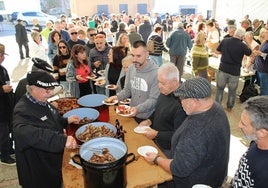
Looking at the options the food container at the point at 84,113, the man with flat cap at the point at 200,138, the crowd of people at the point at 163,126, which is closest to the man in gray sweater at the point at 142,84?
the crowd of people at the point at 163,126

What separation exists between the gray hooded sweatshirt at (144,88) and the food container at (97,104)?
35 centimetres

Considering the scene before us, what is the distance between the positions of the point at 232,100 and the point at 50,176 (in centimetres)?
414

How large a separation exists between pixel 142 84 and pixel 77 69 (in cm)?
193

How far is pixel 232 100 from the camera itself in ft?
17.4

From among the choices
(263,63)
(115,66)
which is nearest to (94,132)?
(115,66)

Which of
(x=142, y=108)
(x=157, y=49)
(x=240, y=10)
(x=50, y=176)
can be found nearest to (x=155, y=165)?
(x=142, y=108)

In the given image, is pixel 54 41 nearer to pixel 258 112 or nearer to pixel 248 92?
pixel 248 92

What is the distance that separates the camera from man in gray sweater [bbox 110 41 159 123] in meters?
2.76

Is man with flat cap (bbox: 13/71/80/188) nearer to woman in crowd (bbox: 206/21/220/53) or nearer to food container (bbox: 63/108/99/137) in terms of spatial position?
food container (bbox: 63/108/99/137)

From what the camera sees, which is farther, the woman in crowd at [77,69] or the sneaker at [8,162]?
the woman in crowd at [77,69]

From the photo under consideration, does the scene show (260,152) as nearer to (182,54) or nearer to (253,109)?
(253,109)

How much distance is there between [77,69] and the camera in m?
4.49

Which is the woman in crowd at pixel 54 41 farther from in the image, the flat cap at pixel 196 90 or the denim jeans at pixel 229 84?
the flat cap at pixel 196 90

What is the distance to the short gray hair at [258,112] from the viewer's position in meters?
1.44
